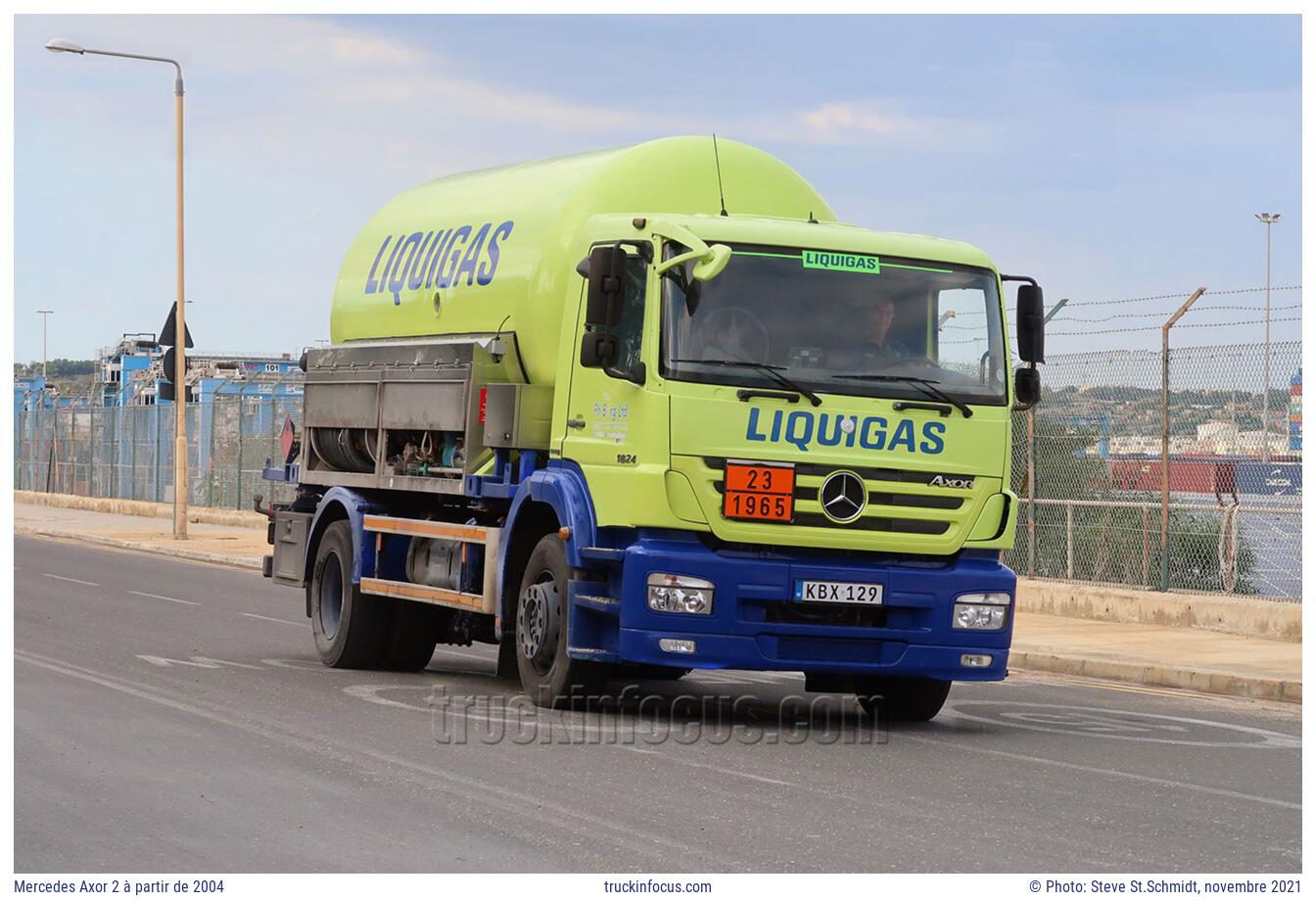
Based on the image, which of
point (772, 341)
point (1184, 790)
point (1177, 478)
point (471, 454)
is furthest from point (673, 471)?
point (1177, 478)

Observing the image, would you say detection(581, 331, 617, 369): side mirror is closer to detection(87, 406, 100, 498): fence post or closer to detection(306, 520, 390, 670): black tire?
detection(306, 520, 390, 670): black tire

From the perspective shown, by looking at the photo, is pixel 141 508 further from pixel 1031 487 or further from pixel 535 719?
pixel 535 719

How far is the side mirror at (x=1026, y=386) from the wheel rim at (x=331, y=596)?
547cm

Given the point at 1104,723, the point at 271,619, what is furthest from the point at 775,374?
the point at 271,619

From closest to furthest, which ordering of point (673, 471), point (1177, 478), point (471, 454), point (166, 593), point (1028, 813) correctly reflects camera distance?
point (1028, 813) < point (673, 471) < point (471, 454) < point (1177, 478) < point (166, 593)

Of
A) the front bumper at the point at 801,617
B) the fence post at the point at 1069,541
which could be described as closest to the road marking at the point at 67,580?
the fence post at the point at 1069,541

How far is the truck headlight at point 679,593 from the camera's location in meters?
11.6

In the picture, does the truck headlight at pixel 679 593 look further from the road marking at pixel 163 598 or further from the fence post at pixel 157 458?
the fence post at pixel 157 458

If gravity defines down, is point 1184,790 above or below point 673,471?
below

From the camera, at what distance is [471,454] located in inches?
541

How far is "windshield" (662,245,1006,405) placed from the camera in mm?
11797

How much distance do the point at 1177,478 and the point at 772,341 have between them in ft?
28.5

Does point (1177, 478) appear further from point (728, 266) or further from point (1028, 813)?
point (1028, 813)

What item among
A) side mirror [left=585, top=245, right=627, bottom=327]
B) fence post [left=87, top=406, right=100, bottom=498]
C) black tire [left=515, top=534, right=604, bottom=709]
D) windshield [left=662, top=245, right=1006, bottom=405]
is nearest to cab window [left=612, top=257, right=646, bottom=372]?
side mirror [left=585, top=245, right=627, bottom=327]
